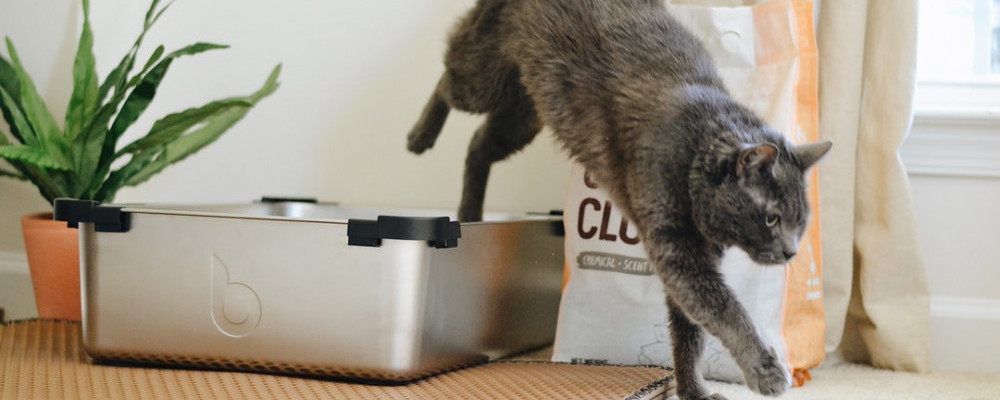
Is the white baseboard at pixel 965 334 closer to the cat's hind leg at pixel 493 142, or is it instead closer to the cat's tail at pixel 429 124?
the cat's hind leg at pixel 493 142

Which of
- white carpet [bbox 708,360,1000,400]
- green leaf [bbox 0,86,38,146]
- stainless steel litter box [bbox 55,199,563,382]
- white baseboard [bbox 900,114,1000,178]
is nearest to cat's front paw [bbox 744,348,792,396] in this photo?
white carpet [bbox 708,360,1000,400]

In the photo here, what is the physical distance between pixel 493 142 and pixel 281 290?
41 centimetres

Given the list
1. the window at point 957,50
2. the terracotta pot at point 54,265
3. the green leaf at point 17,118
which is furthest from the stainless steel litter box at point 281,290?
the window at point 957,50

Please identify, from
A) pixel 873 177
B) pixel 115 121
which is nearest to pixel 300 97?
pixel 115 121

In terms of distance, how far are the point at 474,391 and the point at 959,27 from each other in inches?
44.6

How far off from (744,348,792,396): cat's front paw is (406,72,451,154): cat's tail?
66 cm

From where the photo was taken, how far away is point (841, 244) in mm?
1409

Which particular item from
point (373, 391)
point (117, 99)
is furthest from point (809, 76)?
point (117, 99)

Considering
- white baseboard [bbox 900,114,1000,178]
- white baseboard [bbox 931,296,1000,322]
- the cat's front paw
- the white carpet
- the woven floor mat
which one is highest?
white baseboard [bbox 900,114,1000,178]

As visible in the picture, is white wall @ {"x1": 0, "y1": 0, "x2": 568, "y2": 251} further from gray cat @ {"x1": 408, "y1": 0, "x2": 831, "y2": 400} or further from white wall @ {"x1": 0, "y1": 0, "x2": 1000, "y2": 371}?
gray cat @ {"x1": 408, "y1": 0, "x2": 831, "y2": 400}

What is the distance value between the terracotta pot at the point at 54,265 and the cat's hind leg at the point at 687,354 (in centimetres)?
100

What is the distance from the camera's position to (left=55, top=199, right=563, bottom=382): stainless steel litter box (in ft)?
3.64

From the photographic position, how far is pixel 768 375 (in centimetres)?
88

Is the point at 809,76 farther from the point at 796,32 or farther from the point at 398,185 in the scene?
the point at 398,185
